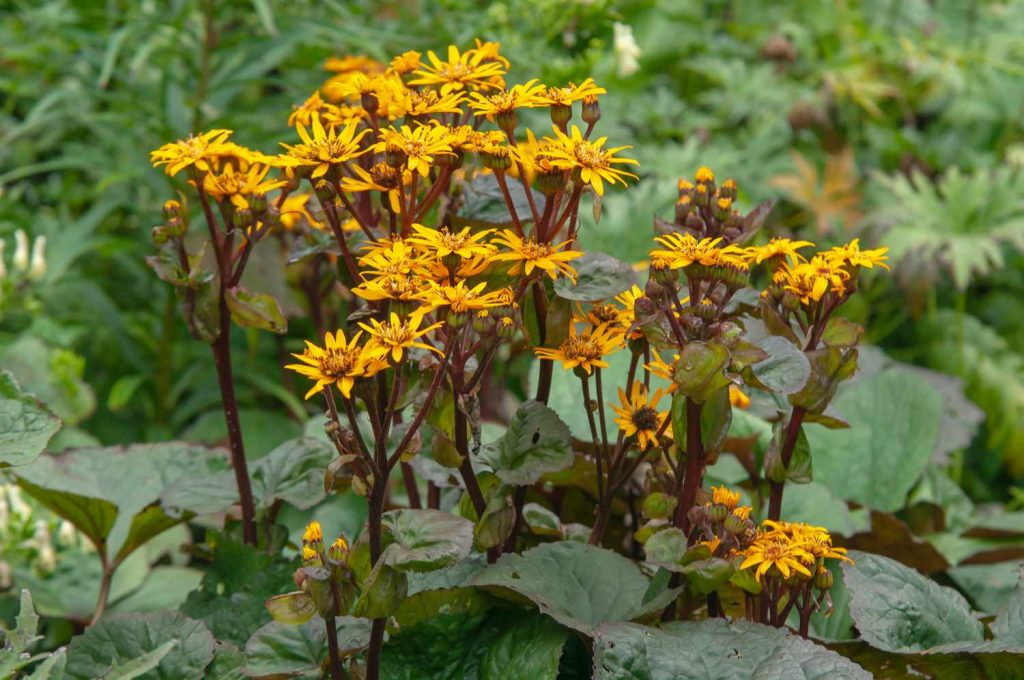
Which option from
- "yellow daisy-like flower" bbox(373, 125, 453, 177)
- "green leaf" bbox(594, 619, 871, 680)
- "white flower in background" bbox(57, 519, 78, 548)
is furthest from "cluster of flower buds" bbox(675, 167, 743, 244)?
"white flower in background" bbox(57, 519, 78, 548)

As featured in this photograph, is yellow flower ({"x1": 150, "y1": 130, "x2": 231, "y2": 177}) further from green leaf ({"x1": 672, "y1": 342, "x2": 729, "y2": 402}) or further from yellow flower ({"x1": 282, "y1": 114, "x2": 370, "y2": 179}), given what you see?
green leaf ({"x1": 672, "y1": 342, "x2": 729, "y2": 402})

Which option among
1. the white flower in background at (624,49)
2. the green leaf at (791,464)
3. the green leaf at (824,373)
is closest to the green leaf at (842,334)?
the green leaf at (824,373)

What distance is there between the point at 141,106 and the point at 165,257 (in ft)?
3.90

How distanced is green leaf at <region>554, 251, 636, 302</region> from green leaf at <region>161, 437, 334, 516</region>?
383 millimetres

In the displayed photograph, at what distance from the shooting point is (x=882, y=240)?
2.59 metres

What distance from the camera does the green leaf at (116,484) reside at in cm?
136

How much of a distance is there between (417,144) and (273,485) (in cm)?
50

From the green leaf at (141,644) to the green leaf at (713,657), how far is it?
44cm

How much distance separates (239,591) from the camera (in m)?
1.27

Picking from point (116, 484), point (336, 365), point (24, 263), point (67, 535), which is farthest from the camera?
point (24, 263)

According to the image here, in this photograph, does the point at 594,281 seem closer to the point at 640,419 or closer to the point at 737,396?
the point at 640,419

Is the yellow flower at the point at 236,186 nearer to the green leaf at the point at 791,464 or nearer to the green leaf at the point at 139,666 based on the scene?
the green leaf at the point at 139,666

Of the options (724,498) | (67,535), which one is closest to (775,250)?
(724,498)

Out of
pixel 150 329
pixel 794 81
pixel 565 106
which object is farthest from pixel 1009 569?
pixel 794 81
